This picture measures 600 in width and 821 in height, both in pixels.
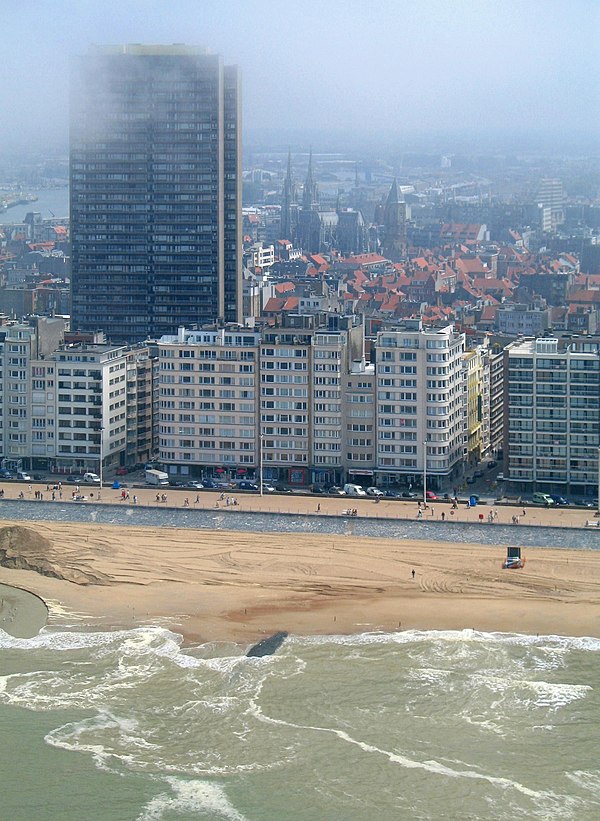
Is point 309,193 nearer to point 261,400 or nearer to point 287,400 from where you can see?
point 261,400

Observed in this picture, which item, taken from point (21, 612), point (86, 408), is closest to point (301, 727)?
point (21, 612)

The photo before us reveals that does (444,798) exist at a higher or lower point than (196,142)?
lower

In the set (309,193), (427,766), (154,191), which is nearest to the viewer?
(427,766)

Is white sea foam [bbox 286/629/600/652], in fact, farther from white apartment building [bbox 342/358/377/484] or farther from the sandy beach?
white apartment building [bbox 342/358/377/484]

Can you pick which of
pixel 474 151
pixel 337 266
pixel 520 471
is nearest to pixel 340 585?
pixel 520 471

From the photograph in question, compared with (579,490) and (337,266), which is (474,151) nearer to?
(337,266)
